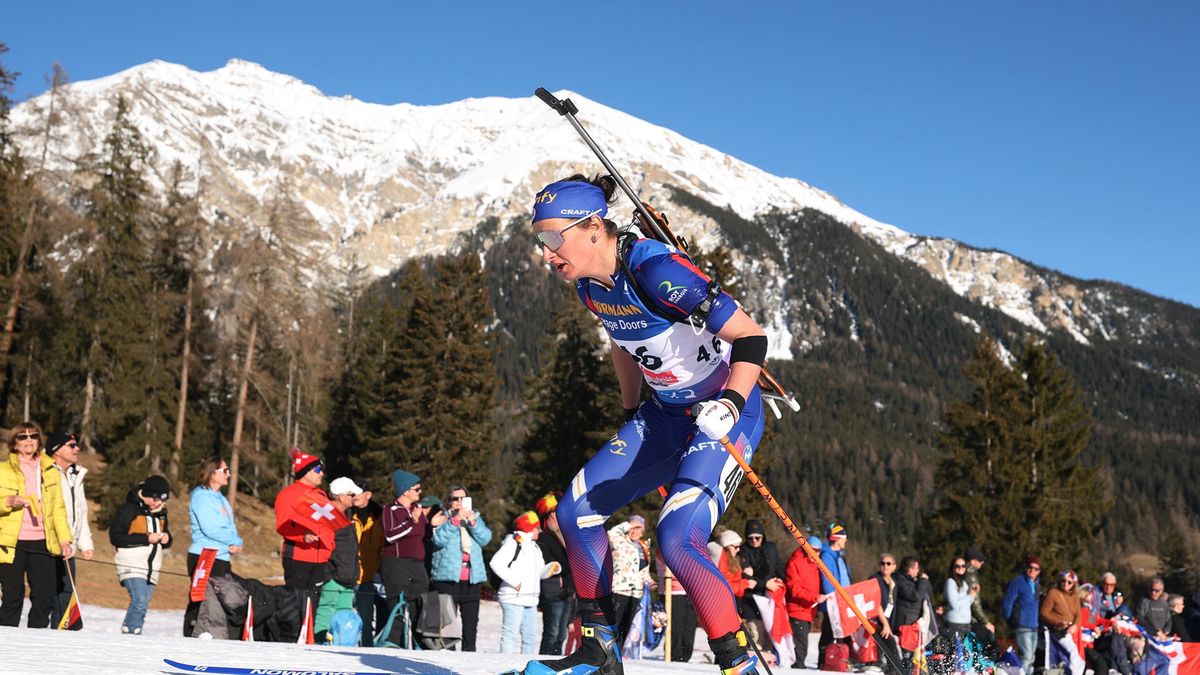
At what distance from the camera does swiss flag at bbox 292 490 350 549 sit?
10.4 meters

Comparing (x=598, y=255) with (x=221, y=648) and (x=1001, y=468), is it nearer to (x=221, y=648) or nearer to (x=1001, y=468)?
(x=221, y=648)

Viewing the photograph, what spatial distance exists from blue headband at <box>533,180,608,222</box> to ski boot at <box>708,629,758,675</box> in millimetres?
1960

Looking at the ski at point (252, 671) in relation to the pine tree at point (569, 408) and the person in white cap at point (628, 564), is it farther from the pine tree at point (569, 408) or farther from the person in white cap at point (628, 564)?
the pine tree at point (569, 408)

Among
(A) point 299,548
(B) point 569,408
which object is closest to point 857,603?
(A) point 299,548

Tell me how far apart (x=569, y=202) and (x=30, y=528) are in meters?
6.16

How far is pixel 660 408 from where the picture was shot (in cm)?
530

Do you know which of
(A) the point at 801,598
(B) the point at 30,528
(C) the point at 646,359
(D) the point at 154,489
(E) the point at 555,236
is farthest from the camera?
(A) the point at 801,598

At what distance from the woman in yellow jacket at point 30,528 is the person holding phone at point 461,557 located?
416 centimetres

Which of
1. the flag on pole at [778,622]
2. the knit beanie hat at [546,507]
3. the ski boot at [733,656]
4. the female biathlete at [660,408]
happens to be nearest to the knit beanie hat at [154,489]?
the knit beanie hat at [546,507]

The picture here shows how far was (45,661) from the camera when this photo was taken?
498 centimetres

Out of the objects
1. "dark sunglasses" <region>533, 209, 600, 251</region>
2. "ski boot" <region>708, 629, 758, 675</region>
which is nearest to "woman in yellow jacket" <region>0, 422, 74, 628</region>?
"dark sunglasses" <region>533, 209, 600, 251</region>

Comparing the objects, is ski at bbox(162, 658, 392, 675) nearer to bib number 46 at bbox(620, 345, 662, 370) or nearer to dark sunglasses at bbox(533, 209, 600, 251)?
bib number 46 at bbox(620, 345, 662, 370)

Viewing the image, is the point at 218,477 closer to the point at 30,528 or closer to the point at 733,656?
the point at 30,528

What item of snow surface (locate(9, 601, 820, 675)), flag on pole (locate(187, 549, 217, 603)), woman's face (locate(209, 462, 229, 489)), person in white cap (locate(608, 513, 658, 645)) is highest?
woman's face (locate(209, 462, 229, 489))
